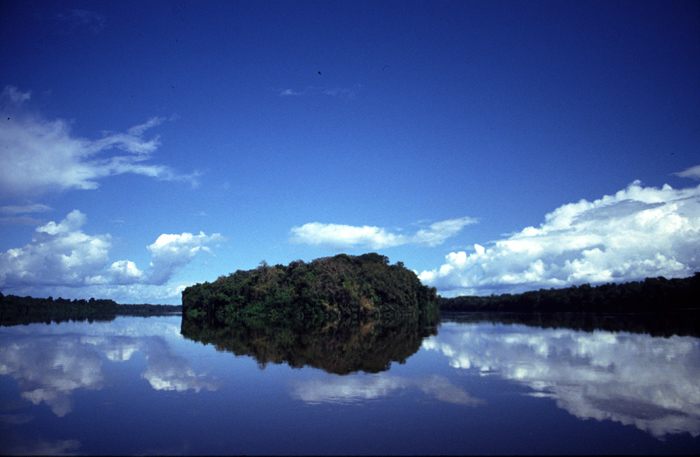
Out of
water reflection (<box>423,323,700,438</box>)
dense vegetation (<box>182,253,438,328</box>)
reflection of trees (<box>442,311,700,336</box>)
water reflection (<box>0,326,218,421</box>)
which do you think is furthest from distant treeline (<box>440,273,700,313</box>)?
water reflection (<box>0,326,218,421</box>)

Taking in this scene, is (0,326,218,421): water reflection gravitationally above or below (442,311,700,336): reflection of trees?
above

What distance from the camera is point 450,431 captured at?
12.5 meters

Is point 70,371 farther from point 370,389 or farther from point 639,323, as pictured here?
point 639,323

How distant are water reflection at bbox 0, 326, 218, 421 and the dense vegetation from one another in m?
51.3

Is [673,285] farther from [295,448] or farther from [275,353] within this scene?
[295,448]

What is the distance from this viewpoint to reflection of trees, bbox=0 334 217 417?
1892 centimetres

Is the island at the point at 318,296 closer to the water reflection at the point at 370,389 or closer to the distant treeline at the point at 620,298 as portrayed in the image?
the distant treeline at the point at 620,298

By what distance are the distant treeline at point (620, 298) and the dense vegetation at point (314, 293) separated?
43.8m

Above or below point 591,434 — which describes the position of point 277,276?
above

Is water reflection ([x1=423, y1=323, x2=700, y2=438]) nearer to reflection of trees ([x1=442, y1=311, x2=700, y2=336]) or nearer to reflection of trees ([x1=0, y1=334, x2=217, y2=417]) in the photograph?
reflection of trees ([x1=442, y1=311, x2=700, y2=336])

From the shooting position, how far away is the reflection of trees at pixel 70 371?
18922 millimetres

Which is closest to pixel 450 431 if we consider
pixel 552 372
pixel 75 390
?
pixel 552 372

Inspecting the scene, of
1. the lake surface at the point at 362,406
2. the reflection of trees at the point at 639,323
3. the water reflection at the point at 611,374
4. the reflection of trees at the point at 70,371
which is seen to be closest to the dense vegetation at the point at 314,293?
the reflection of trees at the point at 639,323

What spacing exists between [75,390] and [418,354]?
1876cm
